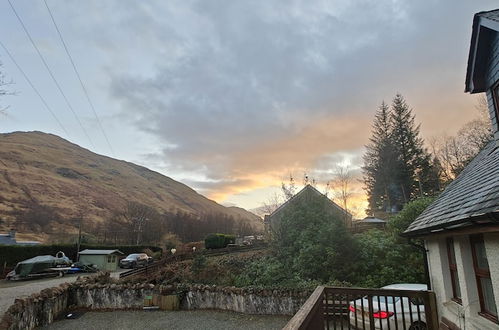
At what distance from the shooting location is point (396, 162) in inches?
1407

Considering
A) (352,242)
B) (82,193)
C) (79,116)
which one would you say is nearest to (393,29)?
(352,242)

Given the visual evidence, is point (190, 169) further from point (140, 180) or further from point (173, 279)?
point (140, 180)

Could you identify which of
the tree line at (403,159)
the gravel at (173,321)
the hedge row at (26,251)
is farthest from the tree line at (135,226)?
the tree line at (403,159)

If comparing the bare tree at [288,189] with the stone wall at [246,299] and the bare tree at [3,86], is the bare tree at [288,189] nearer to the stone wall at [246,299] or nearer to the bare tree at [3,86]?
the stone wall at [246,299]

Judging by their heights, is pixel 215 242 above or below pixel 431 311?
above

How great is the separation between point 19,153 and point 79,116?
5358 inches

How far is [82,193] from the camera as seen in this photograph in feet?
336

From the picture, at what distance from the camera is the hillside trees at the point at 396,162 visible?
1361 inches

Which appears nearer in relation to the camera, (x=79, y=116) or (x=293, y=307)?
(x=293, y=307)

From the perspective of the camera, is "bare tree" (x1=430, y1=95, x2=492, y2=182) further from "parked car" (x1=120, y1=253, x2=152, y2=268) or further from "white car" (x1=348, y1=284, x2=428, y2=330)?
"parked car" (x1=120, y1=253, x2=152, y2=268)

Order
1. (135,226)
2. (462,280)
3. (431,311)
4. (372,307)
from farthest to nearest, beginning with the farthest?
(135,226) → (431,311) → (372,307) → (462,280)

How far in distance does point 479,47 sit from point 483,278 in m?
4.91

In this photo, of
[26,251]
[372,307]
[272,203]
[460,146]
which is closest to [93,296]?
[272,203]

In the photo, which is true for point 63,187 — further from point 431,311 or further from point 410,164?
point 431,311
